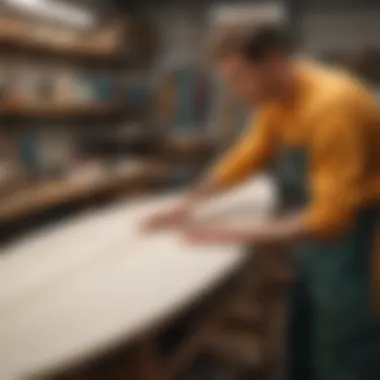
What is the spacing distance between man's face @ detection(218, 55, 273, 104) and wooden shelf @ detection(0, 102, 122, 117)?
0.26 meters

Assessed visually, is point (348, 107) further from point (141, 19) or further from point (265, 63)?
point (141, 19)

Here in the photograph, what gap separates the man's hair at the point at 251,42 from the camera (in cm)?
87

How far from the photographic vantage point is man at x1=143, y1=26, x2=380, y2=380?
88 centimetres

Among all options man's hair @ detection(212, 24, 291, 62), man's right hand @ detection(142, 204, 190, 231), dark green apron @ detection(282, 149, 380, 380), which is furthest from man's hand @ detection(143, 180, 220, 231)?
man's hair @ detection(212, 24, 291, 62)

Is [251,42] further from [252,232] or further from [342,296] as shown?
[342,296]

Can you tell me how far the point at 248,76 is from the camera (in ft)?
2.92

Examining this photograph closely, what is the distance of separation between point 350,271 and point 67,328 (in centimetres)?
45

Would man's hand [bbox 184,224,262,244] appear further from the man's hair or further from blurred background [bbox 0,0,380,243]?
the man's hair

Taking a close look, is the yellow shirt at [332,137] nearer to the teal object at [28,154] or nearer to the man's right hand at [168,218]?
the man's right hand at [168,218]

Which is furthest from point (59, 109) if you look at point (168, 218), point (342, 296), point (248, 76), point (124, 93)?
point (342, 296)

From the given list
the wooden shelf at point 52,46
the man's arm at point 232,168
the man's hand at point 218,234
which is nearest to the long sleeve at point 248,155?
the man's arm at point 232,168

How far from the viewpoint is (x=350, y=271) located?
0.98 metres

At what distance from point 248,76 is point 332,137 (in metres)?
0.13

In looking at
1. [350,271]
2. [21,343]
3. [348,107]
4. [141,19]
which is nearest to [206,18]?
[141,19]
